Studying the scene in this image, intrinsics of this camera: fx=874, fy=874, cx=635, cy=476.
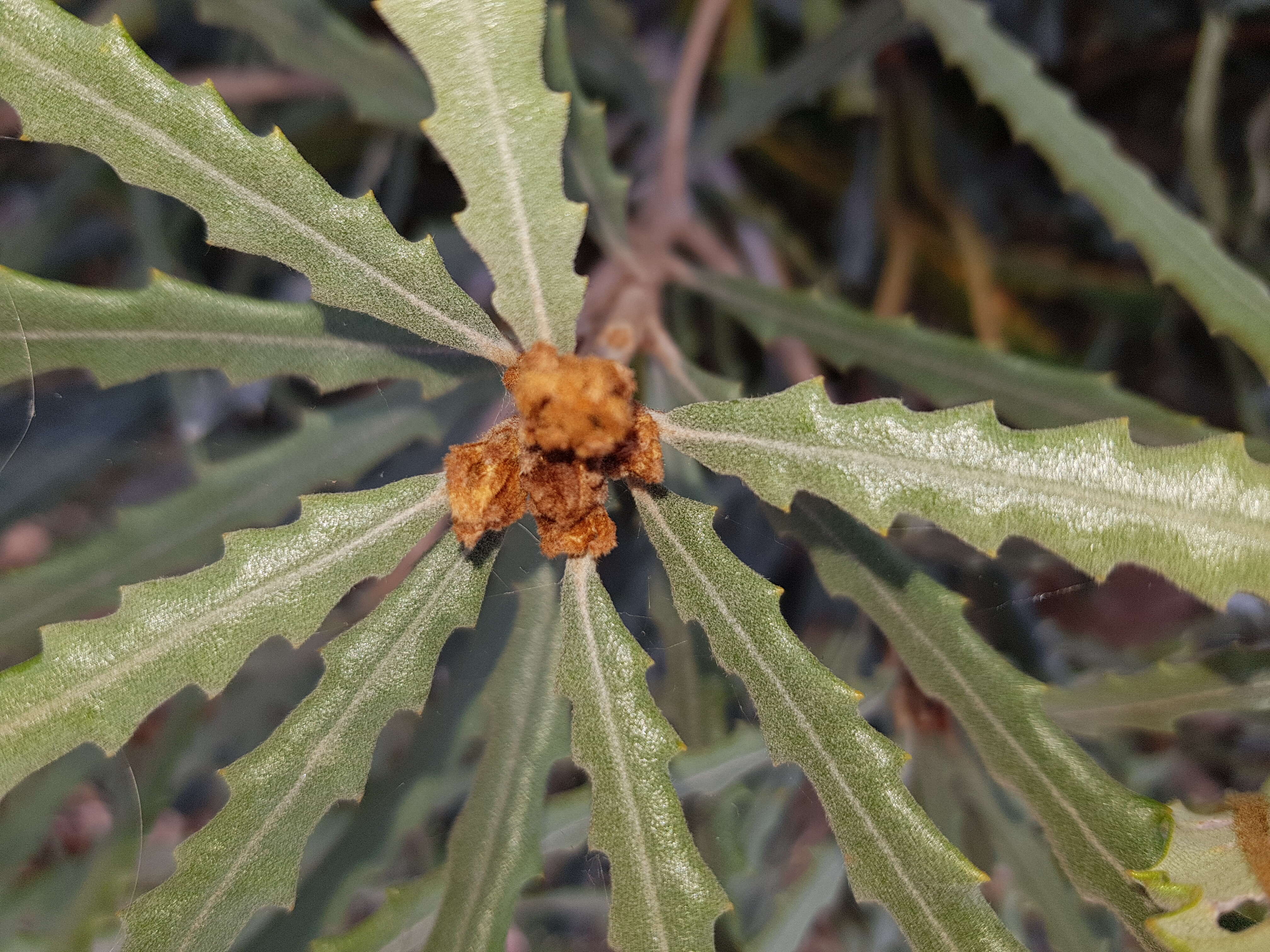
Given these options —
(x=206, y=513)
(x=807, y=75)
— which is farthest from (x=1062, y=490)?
(x=807, y=75)

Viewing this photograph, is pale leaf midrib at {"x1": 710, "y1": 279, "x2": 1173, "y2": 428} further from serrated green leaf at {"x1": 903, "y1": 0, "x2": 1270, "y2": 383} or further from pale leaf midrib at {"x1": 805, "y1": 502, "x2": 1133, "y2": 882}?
pale leaf midrib at {"x1": 805, "y1": 502, "x2": 1133, "y2": 882}

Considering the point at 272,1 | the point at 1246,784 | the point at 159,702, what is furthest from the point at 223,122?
the point at 1246,784

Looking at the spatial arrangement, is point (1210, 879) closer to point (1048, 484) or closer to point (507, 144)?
point (1048, 484)

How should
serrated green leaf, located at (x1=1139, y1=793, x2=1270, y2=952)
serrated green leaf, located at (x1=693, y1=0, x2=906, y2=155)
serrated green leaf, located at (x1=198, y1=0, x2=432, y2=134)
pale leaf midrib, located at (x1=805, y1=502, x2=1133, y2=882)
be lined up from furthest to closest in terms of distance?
serrated green leaf, located at (x1=693, y1=0, x2=906, y2=155), serrated green leaf, located at (x1=198, y1=0, x2=432, y2=134), pale leaf midrib, located at (x1=805, y1=502, x2=1133, y2=882), serrated green leaf, located at (x1=1139, y1=793, x2=1270, y2=952)

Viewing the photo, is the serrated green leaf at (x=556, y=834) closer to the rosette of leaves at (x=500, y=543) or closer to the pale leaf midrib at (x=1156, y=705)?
the rosette of leaves at (x=500, y=543)

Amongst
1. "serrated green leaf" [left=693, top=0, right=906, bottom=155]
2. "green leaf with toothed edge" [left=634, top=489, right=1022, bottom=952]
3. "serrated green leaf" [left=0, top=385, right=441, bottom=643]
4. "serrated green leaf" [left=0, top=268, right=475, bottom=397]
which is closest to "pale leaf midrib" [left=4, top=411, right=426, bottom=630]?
"serrated green leaf" [left=0, top=385, right=441, bottom=643]

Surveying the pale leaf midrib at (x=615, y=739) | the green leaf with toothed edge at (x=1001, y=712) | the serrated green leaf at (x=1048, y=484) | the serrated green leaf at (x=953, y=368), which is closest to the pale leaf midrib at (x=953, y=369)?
the serrated green leaf at (x=953, y=368)
